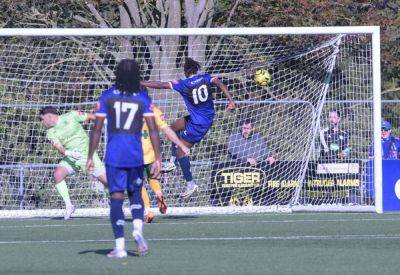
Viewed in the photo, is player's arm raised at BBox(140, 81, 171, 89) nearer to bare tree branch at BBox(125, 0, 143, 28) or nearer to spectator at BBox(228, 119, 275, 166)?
spectator at BBox(228, 119, 275, 166)

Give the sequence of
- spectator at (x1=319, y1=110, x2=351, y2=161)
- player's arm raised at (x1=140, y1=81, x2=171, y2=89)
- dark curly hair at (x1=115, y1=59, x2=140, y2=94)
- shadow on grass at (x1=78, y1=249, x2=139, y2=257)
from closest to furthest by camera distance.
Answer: dark curly hair at (x1=115, y1=59, x2=140, y2=94) → shadow on grass at (x1=78, y1=249, x2=139, y2=257) → player's arm raised at (x1=140, y1=81, x2=171, y2=89) → spectator at (x1=319, y1=110, x2=351, y2=161)

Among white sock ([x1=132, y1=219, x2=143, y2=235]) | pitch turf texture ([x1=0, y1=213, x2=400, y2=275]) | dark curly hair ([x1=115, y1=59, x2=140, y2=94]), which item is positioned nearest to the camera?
pitch turf texture ([x1=0, y1=213, x2=400, y2=275])

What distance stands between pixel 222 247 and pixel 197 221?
4.20 m

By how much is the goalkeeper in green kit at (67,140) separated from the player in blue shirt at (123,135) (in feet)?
18.3

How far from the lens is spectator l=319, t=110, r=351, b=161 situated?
66.4 ft

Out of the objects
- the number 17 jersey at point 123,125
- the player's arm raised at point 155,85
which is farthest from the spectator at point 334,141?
the number 17 jersey at point 123,125

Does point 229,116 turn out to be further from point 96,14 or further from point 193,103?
point 96,14

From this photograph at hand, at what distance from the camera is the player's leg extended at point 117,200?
11359 mm

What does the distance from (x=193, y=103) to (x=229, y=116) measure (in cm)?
355

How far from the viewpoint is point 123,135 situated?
1128 centimetres

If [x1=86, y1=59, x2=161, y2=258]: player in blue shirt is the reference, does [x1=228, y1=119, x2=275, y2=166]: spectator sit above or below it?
above

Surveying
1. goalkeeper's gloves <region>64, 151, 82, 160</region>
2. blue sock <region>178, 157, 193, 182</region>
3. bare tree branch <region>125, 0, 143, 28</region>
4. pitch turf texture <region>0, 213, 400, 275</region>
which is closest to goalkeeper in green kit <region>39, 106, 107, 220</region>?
goalkeeper's gloves <region>64, 151, 82, 160</region>

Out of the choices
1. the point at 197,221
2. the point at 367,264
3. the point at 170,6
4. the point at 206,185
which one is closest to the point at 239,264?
the point at 367,264

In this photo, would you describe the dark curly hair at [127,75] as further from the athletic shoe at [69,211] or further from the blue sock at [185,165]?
the athletic shoe at [69,211]
